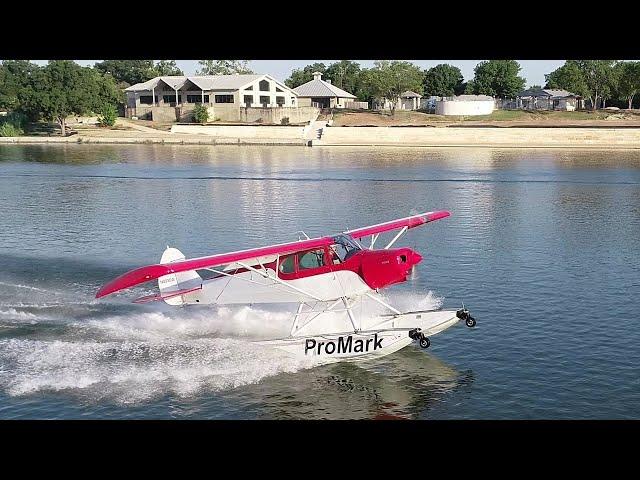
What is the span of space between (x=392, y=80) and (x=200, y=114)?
27.8 m

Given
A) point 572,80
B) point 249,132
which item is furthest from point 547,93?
point 249,132

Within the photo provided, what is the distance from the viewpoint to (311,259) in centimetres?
1639

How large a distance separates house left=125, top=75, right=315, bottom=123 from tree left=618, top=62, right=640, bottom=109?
140 ft

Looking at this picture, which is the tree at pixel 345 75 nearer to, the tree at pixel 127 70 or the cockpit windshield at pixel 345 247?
the tree at pixel 127 70

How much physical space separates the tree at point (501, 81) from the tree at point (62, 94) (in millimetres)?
56192

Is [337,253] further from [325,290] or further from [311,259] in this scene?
[325,290]

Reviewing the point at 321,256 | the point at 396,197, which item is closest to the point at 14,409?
the point at 321,256

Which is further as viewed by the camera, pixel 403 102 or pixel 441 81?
pixel 441 81

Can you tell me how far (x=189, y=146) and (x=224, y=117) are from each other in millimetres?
12231

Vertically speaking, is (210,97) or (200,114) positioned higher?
(210,97)

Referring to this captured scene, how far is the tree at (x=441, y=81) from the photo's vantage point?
12169 centimetres

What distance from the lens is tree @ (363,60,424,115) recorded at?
10138cm

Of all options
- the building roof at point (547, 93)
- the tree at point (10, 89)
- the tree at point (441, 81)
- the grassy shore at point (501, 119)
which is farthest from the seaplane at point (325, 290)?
the tree at point (441, 81)
